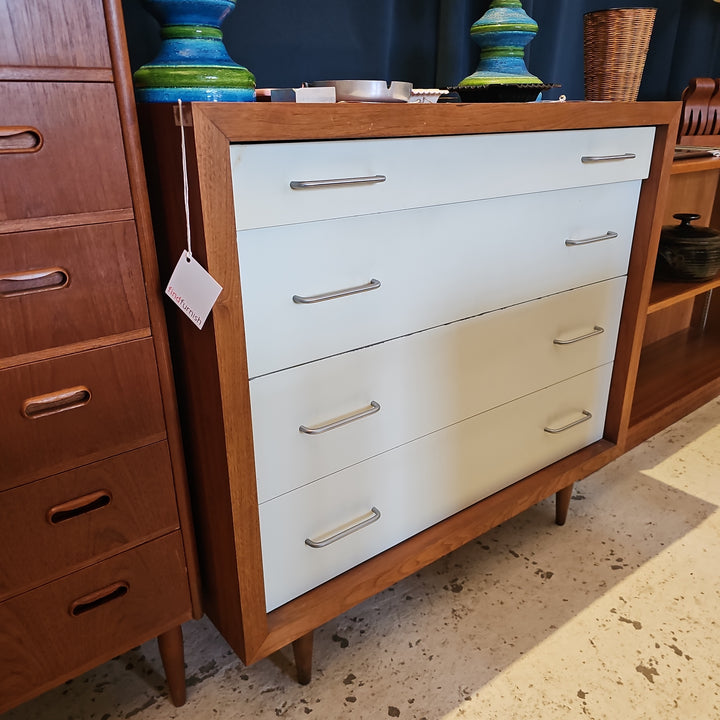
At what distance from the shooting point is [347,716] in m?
1.08

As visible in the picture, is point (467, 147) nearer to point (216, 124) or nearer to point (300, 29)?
point (216, 124)

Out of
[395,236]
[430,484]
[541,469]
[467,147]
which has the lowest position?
[541,469]

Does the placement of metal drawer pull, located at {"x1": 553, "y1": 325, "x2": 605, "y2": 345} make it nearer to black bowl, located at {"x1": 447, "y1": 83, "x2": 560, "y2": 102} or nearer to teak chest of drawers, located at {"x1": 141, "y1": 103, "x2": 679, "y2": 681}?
teak chest of drawers, located at {"x1": 141, "y1": 103, "x2": 679, "y2": 681}

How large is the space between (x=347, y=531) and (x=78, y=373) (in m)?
0.51

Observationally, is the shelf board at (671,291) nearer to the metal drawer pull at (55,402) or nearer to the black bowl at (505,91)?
the black bowl at (505,91)

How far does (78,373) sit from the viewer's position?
0.79 m

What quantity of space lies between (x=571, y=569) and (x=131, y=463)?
101 centimetres

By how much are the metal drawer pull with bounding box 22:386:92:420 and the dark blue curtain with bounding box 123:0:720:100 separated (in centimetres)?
58

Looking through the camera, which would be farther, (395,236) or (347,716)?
(347,716)

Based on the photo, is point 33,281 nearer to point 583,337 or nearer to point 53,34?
point 53,34

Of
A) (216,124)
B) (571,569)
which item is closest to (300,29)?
(216,124)

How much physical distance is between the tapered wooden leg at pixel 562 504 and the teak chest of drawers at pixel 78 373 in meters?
0.89

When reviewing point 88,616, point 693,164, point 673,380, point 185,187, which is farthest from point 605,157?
point 88,616

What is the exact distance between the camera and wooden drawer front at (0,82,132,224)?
0.68 metres
